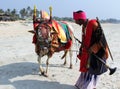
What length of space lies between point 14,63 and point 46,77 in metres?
2.42

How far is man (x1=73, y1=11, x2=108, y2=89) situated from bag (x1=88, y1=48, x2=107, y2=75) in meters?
0.07

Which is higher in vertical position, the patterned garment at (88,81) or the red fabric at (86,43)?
the red fabric at (86,43)

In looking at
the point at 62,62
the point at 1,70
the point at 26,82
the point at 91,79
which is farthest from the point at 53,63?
the point at 91,79

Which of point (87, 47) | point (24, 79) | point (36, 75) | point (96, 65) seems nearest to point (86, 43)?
point (87, 47)

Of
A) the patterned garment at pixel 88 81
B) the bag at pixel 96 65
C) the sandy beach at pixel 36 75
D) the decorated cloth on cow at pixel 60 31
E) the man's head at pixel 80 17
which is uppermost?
the man's head at pixel 80 17

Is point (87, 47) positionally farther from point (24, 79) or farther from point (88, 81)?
point (24, 79)

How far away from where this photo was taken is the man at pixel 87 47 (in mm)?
8070

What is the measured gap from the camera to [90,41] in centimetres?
819

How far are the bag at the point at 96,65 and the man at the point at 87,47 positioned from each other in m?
0.07

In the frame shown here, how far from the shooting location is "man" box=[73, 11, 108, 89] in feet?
26.5

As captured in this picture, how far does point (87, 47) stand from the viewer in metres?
8.27

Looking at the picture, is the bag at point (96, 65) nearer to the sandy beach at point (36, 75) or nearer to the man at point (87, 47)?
the man at point (87, 47)

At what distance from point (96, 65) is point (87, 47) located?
47 centimetres

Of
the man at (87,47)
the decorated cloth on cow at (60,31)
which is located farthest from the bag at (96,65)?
the decorated cloth on cow at (60,31)
